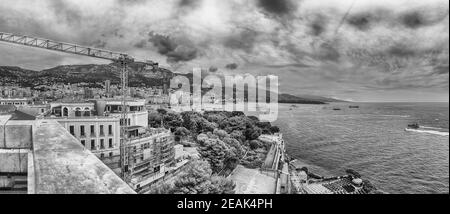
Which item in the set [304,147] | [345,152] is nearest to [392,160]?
[345,152]

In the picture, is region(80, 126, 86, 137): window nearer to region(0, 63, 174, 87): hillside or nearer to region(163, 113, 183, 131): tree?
region(0, 63, 174, 87): hillside

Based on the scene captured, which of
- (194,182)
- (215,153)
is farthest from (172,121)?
(194,182)

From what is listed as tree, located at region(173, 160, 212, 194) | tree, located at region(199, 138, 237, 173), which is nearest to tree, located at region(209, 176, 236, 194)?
tree, located at region(173, 160, 212, 194)

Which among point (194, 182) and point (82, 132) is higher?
point (82, 132)

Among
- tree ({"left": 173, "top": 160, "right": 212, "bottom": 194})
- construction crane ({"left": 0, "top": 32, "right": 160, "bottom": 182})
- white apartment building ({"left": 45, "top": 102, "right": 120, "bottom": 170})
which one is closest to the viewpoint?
tree ({"left": 173, "top": 160, "right": 212, "bottom": 194})

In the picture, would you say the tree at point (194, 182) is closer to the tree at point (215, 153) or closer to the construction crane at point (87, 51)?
the construction crane at point (87, 51)

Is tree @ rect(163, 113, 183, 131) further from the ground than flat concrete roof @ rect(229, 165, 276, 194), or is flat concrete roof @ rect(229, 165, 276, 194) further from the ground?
tree @ rect(163, 113, 183, 131)

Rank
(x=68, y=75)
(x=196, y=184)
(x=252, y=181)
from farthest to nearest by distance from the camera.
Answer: (x=252, y=181) → (x=68, y=75) → (x=196, y=184)

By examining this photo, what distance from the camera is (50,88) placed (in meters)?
15.1

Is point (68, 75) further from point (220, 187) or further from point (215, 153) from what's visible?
point (220, 187)

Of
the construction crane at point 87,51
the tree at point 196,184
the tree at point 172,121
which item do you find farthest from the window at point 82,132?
the tree at point 172,121

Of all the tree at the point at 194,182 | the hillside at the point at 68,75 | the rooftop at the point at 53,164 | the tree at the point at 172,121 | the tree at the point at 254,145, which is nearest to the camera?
the rooftop at the point at 53,164

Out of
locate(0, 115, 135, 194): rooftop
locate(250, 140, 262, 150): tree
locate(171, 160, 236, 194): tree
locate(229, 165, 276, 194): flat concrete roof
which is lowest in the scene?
locate(229, 165, 276, 194): flat concrete roof
